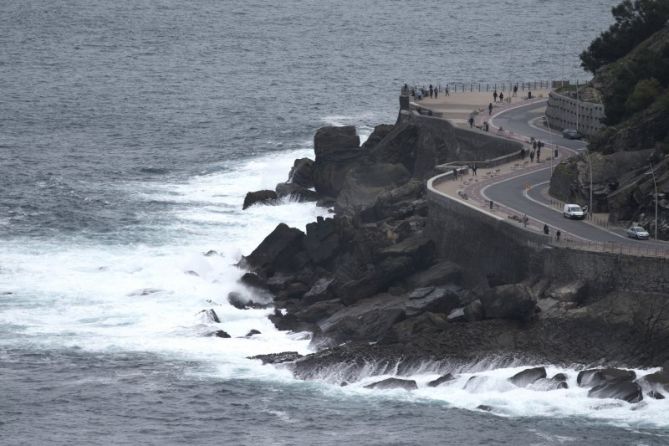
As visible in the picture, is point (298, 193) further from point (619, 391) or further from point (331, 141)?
point (619, 391)

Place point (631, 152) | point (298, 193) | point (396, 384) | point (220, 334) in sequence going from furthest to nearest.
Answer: point (298, 193)
point (631, 152)
point (220, 334)
point (396, 384)

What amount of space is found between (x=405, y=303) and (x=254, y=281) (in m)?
16.1

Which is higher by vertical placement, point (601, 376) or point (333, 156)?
point (333, 156)

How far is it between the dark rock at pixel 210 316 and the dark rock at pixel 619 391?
28578 millimetres

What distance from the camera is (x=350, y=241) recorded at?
455 feet

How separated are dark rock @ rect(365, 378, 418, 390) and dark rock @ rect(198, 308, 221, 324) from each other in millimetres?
17482

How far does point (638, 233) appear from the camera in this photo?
413ft

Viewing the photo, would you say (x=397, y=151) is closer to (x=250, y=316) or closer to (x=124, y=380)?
(x=250, y=316)

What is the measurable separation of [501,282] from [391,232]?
13.6m

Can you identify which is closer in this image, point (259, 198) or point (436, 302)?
point (436, 302)

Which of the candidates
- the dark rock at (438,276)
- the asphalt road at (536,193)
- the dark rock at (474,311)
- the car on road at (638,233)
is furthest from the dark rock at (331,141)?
the dark rock at (474,311)

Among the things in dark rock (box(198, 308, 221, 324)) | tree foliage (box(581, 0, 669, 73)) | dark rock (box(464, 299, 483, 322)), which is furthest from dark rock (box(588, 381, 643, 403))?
tree foliage (box(581, 0, 669, 73))

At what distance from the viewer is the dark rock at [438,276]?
5089 inches

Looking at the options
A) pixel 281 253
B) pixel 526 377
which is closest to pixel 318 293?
pixel 281 253
